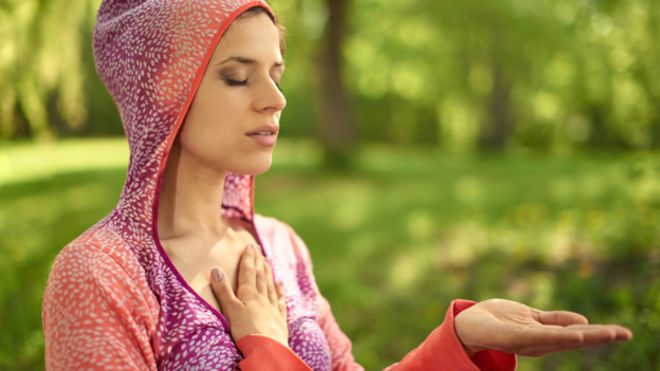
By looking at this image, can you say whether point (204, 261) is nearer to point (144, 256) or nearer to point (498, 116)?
point (144, 256)

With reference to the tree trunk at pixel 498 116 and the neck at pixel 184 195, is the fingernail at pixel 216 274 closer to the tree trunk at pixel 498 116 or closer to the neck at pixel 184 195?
the neck at pixel 184 195

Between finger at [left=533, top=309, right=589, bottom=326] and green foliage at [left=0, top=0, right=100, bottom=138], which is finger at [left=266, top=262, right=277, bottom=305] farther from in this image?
green foliage at [left=0, top=0, right=100, bottom=138]

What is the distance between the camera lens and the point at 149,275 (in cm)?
147

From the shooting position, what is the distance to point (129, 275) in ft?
4.64

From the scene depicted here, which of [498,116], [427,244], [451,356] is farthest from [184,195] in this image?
[498,116]

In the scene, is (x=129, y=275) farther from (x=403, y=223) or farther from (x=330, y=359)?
(x=403, y=223)

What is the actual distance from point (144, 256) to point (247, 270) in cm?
27

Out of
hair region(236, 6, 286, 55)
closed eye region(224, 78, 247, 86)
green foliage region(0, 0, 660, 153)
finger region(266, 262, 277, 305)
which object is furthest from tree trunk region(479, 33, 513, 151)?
closed eye region(224, 78, 247, 86)

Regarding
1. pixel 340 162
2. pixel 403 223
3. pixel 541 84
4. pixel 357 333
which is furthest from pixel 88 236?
pixel 541 84

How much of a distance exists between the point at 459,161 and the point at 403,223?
10.3 m

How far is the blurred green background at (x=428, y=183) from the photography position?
4.89 meters

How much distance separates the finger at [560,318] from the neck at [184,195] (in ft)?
2.57

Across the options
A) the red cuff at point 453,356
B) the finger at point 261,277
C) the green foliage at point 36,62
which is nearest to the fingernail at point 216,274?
the finger at point 261,277

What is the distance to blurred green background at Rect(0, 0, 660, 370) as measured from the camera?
489 centimetres
